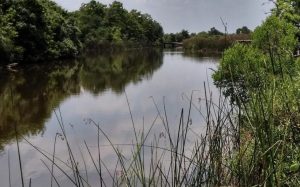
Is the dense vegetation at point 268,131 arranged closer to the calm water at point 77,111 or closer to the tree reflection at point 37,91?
the calm water at point 77,111

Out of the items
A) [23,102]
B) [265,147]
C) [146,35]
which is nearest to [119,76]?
[23,102]

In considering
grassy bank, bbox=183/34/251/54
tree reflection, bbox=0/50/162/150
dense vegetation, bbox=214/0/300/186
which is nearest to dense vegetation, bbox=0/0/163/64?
tree reflection, bbox=0/50/162/150

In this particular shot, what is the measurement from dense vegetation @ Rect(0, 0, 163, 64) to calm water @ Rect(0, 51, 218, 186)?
4182mm

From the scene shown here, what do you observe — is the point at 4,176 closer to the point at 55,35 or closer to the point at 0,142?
the point at 0,142

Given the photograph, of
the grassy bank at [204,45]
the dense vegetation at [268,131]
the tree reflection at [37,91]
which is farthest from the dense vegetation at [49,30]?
the dense vegetation at [268,131]

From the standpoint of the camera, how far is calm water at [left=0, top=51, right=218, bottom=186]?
8.20 meters

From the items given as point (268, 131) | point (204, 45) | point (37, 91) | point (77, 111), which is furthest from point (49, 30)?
point (268, 131)

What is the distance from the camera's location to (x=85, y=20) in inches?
2512

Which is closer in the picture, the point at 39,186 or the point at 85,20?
the point at 39,186

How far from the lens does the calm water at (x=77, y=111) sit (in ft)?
26.9

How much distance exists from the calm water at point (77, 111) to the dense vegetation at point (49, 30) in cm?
418

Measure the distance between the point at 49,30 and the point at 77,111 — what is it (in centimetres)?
2394

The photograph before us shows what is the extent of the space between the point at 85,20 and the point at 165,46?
2999cm

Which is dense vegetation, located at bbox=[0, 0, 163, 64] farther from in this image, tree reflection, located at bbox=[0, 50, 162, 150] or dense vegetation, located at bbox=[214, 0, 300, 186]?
dense vegetation, located at bbox=[214, 0, 300, 186]
